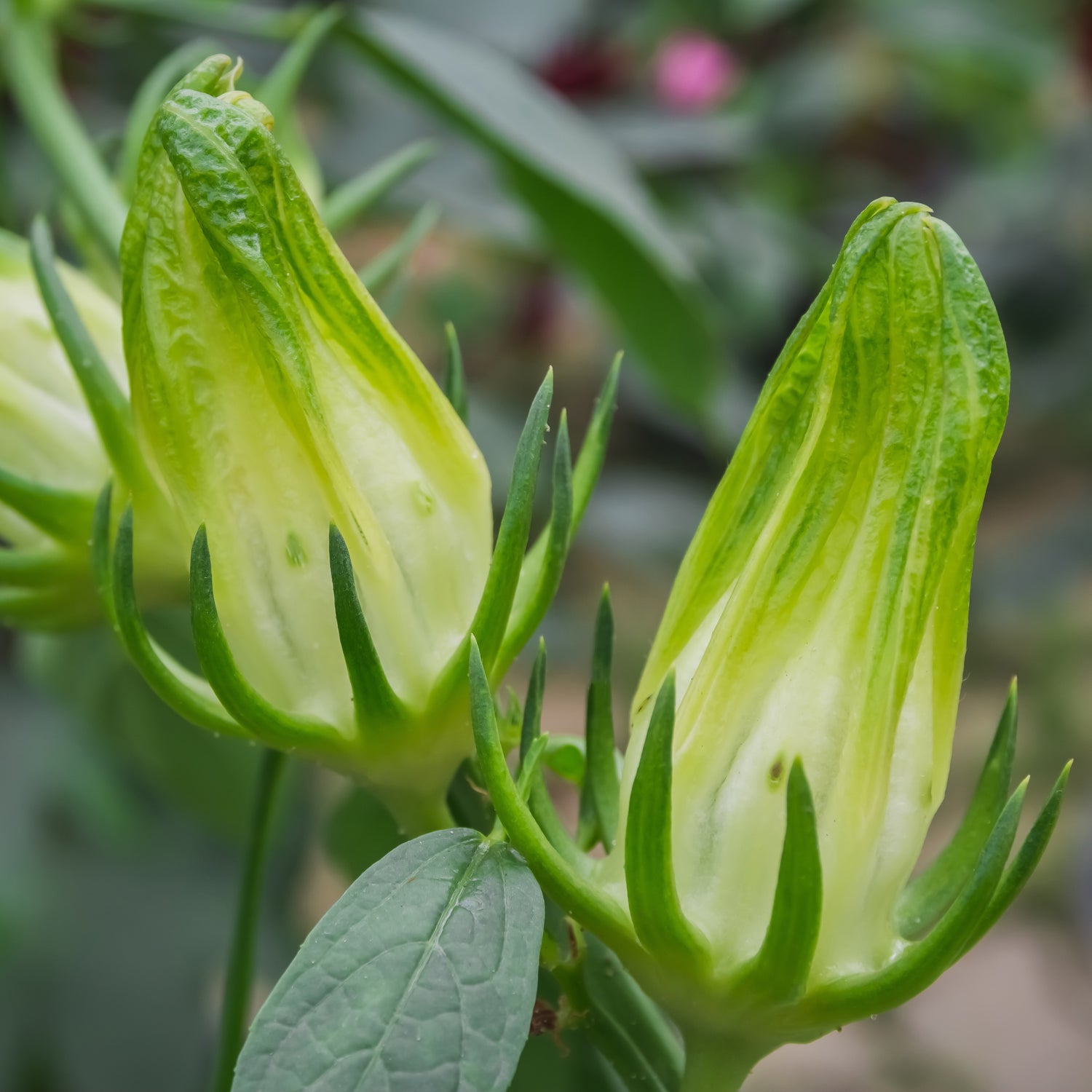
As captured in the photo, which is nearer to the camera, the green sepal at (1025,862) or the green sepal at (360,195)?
the green sepal at (1025,862)

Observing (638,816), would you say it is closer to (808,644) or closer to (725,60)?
(808,644)

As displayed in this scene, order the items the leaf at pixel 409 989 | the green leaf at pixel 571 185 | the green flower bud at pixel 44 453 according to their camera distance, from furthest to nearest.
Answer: the green leaf at pixel 571 185
the green flower bud at pixel 44 453
the leaf at pixel 409 989

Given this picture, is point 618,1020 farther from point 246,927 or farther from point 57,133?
point 57,133

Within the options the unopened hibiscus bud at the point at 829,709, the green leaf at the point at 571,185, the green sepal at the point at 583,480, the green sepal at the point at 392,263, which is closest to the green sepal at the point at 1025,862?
the unopened hibiscus bud at the point at 829,709

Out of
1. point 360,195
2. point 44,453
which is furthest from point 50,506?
point 360,195

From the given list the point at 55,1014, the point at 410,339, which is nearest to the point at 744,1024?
the point at 55,1014

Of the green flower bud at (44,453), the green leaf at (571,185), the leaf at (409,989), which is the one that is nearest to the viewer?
the leaf at (409,989)

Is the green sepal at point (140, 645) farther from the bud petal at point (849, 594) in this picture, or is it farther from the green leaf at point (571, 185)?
the green leaf at point (571, 185)
